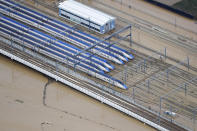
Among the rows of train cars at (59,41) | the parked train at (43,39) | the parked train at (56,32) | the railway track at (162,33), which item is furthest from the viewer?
the railway track at (162,33)

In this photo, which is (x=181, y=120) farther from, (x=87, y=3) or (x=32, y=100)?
(x=87, y=3)

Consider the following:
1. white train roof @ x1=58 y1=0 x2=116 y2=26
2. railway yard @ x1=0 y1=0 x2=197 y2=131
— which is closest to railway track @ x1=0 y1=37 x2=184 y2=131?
railway yard @ x1=0 y1=0 x2=197 y2=131

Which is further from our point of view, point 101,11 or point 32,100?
point 101,11

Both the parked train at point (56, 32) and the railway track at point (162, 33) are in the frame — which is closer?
the parked train at point (56, 32)

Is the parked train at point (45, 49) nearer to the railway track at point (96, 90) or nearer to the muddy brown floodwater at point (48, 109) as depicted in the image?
the railway track at point (96, 90)

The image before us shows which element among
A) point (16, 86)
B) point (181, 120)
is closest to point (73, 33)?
point (16, 86)

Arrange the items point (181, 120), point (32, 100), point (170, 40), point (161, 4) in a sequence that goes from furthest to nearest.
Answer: point (161, 4), point (170, 40), point (32, 100), point (181, 120)

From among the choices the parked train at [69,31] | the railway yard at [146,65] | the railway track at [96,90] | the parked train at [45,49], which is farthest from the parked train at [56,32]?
the railway track at [96,90]

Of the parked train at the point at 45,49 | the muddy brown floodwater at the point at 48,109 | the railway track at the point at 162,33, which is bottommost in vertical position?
the muddy brown floodwater at the point at 48,109

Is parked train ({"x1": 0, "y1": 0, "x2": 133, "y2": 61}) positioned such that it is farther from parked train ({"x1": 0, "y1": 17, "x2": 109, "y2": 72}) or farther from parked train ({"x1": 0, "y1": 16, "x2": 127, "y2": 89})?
parked train ({"x1": 0, "y1": 16, "x2": 127, "y2": 89})
